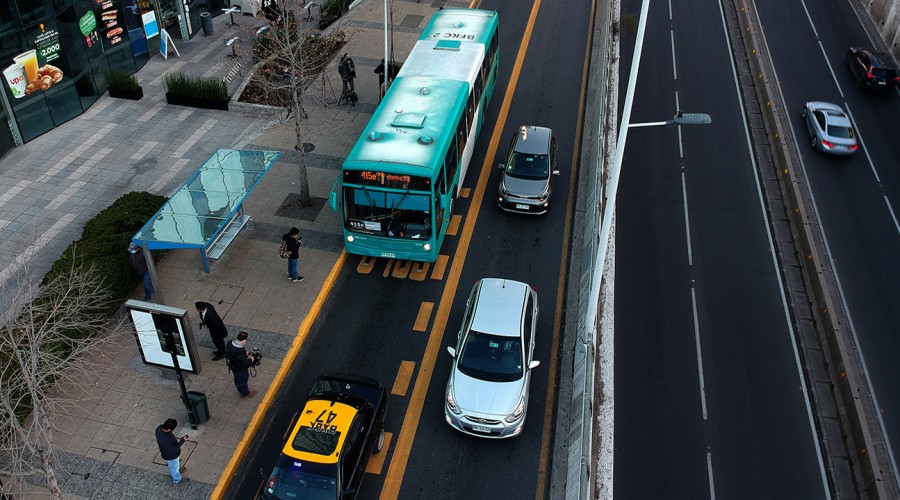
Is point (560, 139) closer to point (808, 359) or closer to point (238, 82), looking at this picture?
point (808, 359)

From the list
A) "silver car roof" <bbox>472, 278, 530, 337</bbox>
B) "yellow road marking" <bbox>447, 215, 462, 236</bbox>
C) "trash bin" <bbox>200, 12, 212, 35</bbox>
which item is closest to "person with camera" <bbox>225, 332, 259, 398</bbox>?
"silver car roof" <bbox>472, 278, 530, 337</bbox>

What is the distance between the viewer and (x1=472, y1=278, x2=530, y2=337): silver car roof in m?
16.2

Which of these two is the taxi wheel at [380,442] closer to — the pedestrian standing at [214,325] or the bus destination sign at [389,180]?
the pedestrian standing at [214,325]

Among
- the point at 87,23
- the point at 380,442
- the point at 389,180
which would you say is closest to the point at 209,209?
the point at 389,180

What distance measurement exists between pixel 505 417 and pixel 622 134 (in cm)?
679

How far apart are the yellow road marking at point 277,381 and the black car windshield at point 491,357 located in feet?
14.7

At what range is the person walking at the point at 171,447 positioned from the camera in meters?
13.2

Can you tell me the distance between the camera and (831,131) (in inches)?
1072

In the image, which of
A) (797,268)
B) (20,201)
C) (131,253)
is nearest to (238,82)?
(20,201)

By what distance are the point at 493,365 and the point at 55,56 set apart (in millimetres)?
21605

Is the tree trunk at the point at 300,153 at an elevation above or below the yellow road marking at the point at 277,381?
above

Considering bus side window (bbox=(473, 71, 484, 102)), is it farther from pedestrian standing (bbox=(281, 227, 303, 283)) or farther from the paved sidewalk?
pedestrian standing (bbox=(281, 227, 303, 283))

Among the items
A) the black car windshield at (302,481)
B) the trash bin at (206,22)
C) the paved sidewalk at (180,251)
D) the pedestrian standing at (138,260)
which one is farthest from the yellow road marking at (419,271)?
the trash bin at (206,22)

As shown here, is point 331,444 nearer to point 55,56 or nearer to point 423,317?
point 423,317
